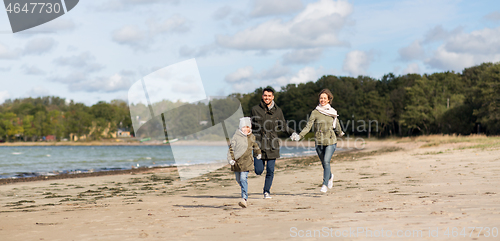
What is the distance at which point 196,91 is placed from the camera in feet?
43.4

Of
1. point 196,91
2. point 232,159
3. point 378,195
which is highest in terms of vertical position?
point 196,91

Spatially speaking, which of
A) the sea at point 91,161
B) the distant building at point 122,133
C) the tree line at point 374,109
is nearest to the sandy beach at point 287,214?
the tree line at point 374,109

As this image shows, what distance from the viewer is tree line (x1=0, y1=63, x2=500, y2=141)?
59.3 metres

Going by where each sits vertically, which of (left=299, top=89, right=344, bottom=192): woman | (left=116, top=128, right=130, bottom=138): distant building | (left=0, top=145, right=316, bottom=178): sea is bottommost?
(left=0, top=145, right=316, bottom=178): sea

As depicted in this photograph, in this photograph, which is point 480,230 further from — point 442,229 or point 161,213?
point 161,213

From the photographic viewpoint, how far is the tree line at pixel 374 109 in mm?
59344

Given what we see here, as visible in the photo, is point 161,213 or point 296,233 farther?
point 161,213

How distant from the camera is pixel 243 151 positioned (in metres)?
7.62

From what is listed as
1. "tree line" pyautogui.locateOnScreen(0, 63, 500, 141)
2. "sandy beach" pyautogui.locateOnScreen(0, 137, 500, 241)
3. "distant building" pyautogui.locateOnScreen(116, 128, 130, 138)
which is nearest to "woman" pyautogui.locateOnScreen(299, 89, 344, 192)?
"sandy beach" pyautogui.locateOnScreen(0, 137, 500, 241)

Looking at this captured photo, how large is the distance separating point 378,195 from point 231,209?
309 centimetres

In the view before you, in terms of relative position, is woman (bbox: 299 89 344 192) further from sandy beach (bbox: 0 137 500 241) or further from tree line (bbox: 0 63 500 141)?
tree line (bbox: 0 63 500 141)

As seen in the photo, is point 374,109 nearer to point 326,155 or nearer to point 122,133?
point 326,155

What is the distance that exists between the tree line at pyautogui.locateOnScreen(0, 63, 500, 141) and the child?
23.9 ft

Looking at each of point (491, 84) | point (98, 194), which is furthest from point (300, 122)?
point (98, 194)
